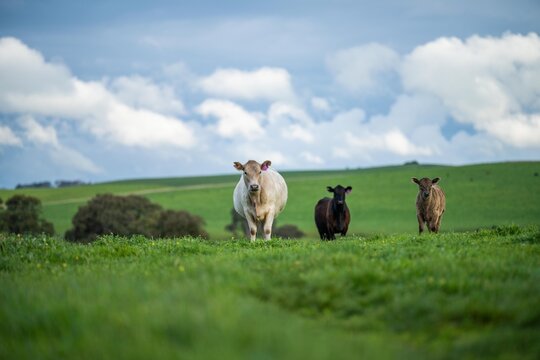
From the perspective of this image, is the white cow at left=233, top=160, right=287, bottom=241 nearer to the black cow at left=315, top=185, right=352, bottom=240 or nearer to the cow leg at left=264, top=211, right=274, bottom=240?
the cow leg at left=264, top=211, right=274, bottom=240

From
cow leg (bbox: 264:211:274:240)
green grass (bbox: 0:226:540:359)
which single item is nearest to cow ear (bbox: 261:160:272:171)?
cow leg (bbox: 264:211:274:240)

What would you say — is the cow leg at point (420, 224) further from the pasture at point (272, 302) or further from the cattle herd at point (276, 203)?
the pasture at point (272, 302)

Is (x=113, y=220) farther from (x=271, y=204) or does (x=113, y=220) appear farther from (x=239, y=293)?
(x=239, y=293)

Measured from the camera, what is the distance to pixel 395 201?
292ft

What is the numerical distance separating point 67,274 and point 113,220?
57741 mm

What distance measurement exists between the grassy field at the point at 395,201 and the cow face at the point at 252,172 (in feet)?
152

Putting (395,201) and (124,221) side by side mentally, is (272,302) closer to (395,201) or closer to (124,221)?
(124,221)

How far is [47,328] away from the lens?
7.42 metres

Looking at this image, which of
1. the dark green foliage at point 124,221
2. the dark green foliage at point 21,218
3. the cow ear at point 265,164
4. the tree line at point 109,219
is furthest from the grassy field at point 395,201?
the cow ear at point 265,164

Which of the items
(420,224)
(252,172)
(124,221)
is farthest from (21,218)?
(420,224)

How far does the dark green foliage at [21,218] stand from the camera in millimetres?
70394

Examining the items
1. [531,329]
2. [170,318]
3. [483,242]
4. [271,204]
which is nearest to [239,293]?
[170,318]

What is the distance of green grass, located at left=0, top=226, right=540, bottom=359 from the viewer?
6.58 metres

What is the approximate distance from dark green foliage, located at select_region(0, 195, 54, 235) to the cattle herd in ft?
175
